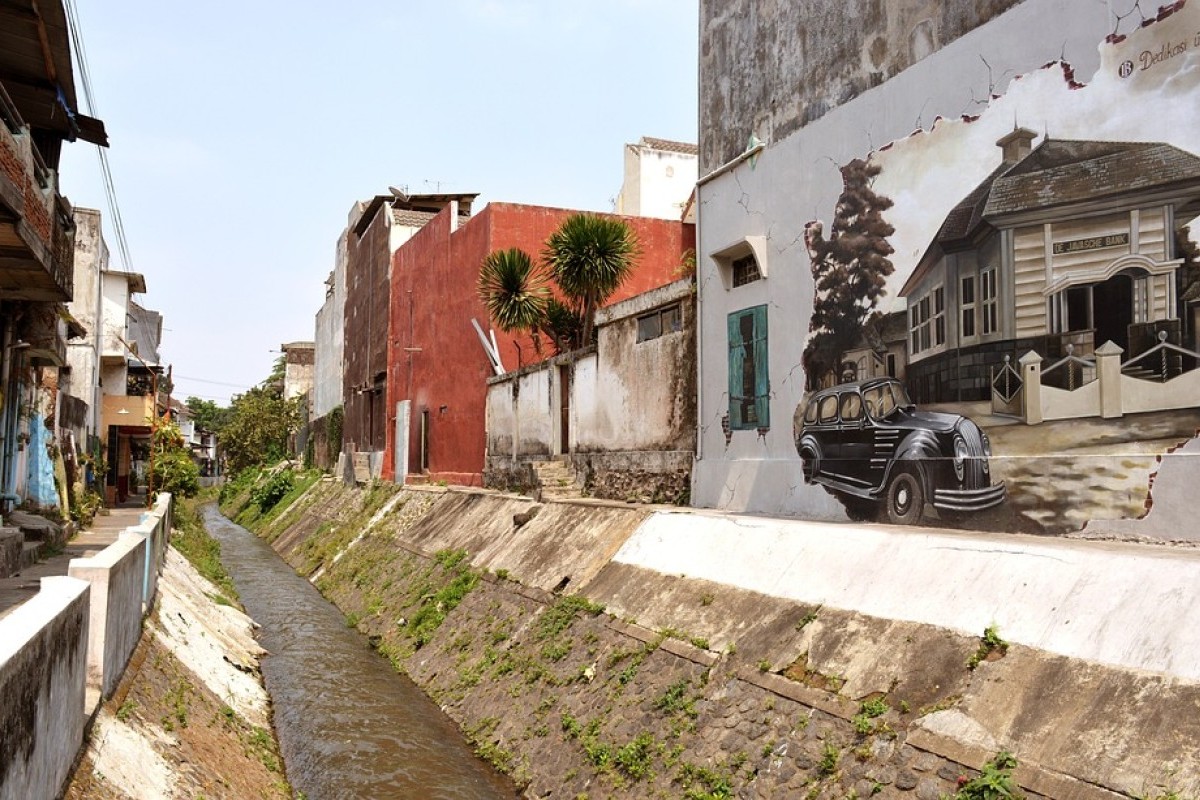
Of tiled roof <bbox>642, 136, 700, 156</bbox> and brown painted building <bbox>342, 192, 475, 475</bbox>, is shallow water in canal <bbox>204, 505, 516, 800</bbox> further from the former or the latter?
tiled roof <bbox>642, 136, 700, 156</bbox>

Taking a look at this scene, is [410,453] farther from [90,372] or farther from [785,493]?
[785,493]

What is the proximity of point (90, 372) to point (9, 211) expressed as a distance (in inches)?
735

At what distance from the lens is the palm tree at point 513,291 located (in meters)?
19.8

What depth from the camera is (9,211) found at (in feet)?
33.5

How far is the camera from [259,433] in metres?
53.9

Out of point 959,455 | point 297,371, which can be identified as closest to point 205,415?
point 297,371

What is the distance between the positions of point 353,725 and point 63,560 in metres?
5.70

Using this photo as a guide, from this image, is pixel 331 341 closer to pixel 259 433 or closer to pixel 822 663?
pixel 259 433

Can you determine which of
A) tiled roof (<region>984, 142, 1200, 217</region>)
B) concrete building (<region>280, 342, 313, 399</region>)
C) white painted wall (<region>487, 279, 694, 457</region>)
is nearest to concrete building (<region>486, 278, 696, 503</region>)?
white painted wall (<region>487, 279, 694, 457</region>)

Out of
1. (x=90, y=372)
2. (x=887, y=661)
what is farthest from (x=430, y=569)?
(x=90, y=372)

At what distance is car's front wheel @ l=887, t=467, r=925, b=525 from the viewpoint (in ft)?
32.9

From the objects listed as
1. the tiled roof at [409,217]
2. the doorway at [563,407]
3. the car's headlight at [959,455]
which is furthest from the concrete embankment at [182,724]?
the tiled roof at [409,217]

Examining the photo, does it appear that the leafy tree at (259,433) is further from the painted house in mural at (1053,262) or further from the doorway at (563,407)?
the painted house in mural at (1053,262)

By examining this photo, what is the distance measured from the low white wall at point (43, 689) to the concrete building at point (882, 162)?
25.6 feet
